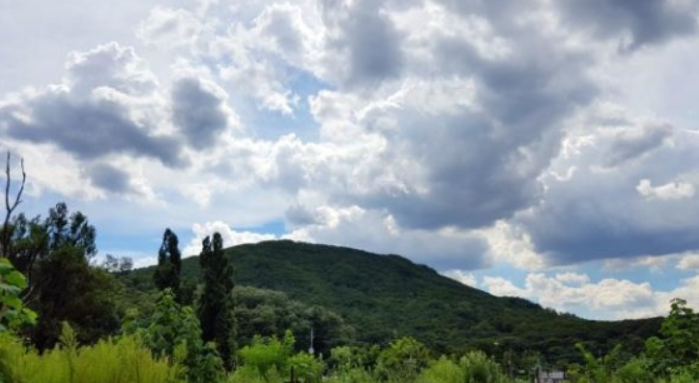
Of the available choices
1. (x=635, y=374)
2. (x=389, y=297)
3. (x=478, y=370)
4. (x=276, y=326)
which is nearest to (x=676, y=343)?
(x=635, y=374)

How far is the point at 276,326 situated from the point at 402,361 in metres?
66.9

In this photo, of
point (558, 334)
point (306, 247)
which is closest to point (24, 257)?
point (558, 334)

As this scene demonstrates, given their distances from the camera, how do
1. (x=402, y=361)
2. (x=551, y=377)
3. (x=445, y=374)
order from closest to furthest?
(x=445, y=374) → (x=402, y=361) → (x=551, y=377)

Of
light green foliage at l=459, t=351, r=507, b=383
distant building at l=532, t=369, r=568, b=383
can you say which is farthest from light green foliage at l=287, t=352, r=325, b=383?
distant building at l=532, t=369, r=568, b=383

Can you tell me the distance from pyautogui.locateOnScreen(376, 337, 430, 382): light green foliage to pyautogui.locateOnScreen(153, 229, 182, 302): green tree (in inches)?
1391

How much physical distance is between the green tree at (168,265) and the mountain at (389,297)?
2213 cm

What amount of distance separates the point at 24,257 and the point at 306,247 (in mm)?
112591

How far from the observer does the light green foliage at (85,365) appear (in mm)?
4995

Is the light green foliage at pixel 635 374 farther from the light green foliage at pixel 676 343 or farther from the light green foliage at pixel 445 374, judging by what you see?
the light green foliage at pixel 445 374

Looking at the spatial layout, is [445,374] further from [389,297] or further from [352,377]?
[389,297]

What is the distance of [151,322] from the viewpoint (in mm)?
9328

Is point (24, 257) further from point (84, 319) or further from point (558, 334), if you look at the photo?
point (558, 334)

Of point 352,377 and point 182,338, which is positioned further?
point 352,377

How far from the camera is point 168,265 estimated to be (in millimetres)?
49375
